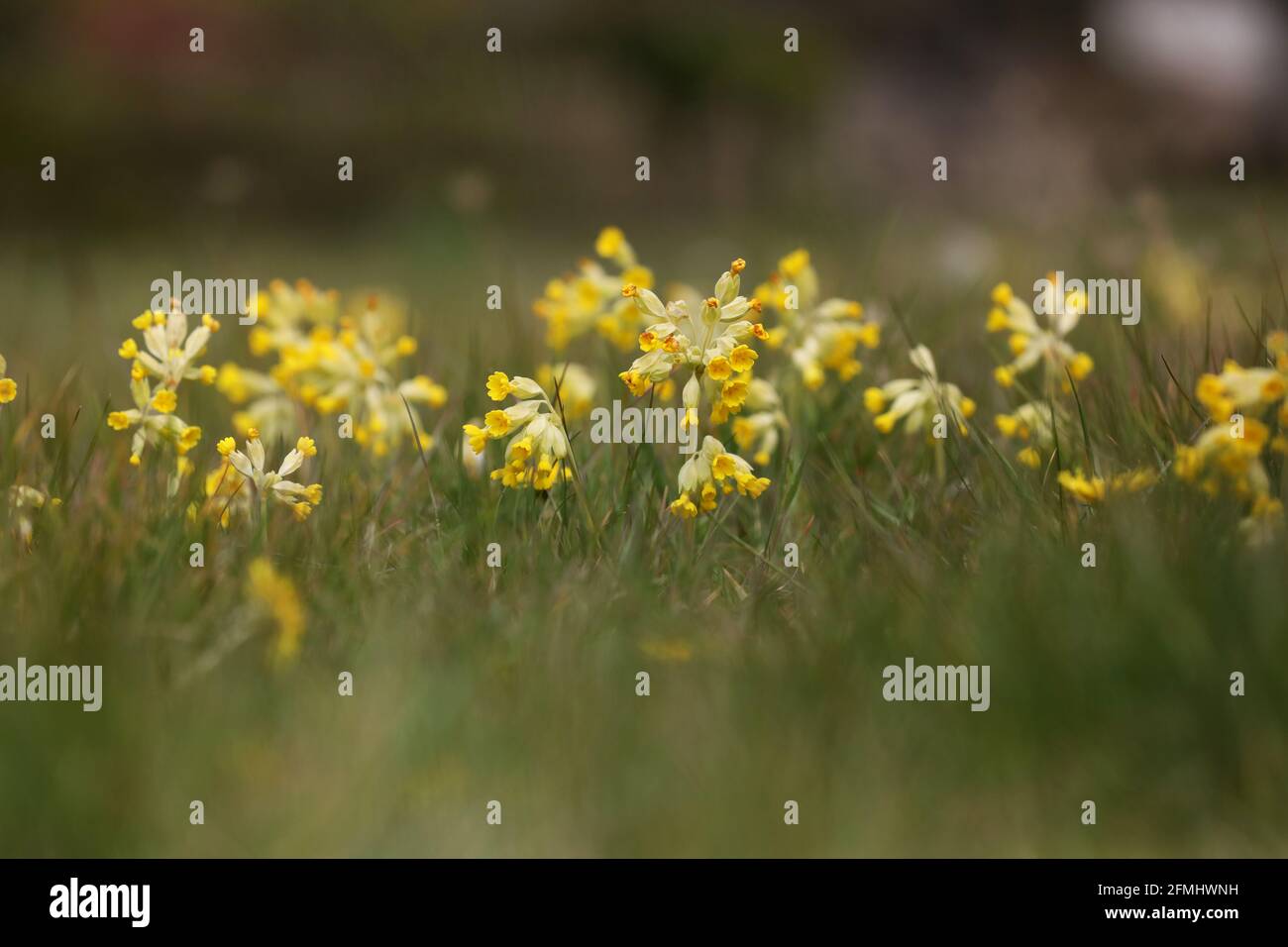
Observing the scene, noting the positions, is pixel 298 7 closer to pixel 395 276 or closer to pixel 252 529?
pixel 395 276

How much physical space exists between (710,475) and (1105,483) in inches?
28.8

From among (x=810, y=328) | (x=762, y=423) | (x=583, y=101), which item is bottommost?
(x=762, y=423)

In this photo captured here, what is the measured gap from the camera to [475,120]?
41.7 feet

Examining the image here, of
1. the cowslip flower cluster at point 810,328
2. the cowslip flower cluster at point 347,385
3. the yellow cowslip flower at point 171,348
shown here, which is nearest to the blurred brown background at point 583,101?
the cowslip flower cluster at point 347,385

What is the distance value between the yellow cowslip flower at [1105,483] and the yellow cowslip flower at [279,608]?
4.41ft

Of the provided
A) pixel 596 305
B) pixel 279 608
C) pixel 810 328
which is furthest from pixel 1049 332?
pixel 279 608

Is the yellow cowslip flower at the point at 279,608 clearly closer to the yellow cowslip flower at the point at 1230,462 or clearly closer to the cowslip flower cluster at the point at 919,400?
the cowslip flower cluster at the point at 919,400

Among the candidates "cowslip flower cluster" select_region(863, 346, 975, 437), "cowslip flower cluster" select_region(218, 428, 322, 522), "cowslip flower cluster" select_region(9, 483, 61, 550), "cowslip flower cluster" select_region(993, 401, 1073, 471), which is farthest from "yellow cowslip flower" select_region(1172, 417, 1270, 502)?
"cowslip flower cluster" select_region(9, 483, 61, 550)

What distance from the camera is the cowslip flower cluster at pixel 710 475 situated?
267 cm

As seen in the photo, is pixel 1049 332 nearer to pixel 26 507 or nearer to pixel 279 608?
pixel 279 608

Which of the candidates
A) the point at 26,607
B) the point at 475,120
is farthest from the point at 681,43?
the point at 26,607

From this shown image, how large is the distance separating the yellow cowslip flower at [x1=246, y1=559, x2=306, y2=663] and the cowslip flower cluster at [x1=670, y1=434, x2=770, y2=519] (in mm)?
763

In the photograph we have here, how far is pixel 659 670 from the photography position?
2.16 metres
